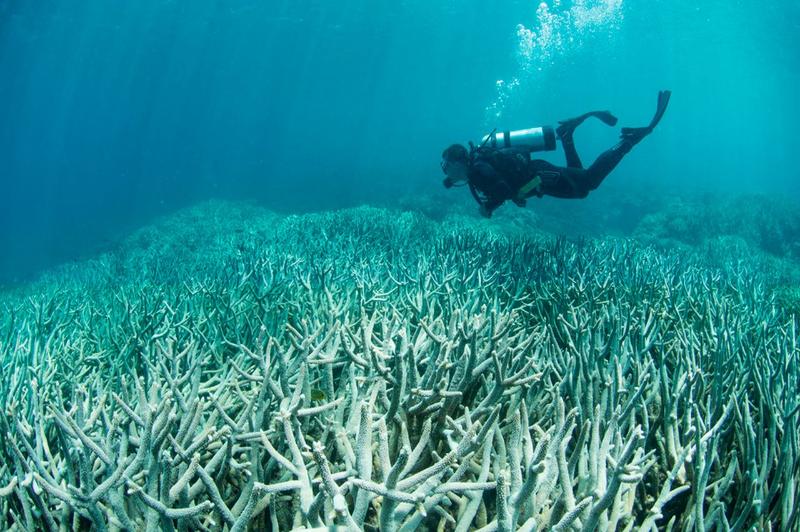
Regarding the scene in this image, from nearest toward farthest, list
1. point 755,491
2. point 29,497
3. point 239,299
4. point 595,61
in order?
point 755,491 < point 29,497 < point 239,299 < point 595,61

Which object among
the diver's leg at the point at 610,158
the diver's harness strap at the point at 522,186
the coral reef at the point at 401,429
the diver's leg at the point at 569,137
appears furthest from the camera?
the diver's leg at the point at 569,137

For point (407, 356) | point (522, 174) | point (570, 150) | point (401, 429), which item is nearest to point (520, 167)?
point (522, 174)

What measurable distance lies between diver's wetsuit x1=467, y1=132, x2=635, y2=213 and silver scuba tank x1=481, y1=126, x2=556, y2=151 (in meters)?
0.29

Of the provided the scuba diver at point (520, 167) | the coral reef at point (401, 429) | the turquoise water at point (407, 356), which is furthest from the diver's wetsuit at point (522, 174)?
the coral reef at point (401, 429)

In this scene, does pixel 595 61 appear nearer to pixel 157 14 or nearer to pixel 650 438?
pixel 157 14

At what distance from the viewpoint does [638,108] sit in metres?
139

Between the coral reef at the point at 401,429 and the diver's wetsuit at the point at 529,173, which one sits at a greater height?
the diver's wetsuit at the point at 529,173

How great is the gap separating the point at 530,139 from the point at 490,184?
1636mm

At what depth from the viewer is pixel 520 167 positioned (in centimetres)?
715

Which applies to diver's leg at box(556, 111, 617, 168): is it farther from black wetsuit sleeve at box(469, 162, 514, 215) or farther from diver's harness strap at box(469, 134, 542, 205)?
black wetsuit sleeve at box(469, 162, 514, 215)

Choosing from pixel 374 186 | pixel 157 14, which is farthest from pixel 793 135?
pixel 157 14

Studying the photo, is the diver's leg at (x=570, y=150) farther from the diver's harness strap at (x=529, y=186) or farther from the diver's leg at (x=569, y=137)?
the diver's harness strap at (x=529, y=186)

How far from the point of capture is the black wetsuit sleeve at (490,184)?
6676 millimetres

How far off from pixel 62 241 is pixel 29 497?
43.5 metres
